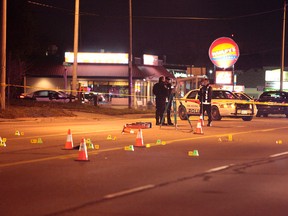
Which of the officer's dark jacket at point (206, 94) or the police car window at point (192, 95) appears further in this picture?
the police car window at point (192, 95)

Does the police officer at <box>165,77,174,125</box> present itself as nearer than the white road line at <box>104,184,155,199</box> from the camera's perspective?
No

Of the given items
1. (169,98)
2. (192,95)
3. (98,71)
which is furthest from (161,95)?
(98,71)

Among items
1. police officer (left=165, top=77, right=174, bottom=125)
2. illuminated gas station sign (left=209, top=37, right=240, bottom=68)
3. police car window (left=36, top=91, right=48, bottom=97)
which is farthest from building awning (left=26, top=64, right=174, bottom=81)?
police officer (left=165, top=77, right=174, bottom=125)

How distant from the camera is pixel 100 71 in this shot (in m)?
50.9

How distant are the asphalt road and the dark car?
16876 mm

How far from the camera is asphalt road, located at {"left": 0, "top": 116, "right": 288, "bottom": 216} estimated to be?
7254 millimetres

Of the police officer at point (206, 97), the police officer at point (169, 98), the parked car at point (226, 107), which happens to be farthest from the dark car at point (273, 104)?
the police officer at point (169, 98)

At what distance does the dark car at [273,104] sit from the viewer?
3178 centimetres

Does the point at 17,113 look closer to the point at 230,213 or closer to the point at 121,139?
the point at 121,139

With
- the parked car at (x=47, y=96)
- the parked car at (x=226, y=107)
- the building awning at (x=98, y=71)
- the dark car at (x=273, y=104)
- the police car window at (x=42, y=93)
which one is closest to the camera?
the parked car at (x=226, y=107)

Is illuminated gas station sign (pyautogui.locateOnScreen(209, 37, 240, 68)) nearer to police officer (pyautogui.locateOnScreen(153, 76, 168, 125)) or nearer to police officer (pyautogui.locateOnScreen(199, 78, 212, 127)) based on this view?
police officer (pyautogui.locateOnScreen(199, 78, 212, 127))

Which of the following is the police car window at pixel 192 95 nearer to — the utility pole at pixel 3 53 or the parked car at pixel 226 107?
the parked car at pixel 226 107

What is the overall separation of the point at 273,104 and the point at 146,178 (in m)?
23.7

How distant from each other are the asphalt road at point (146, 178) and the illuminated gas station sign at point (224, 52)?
21350mm
